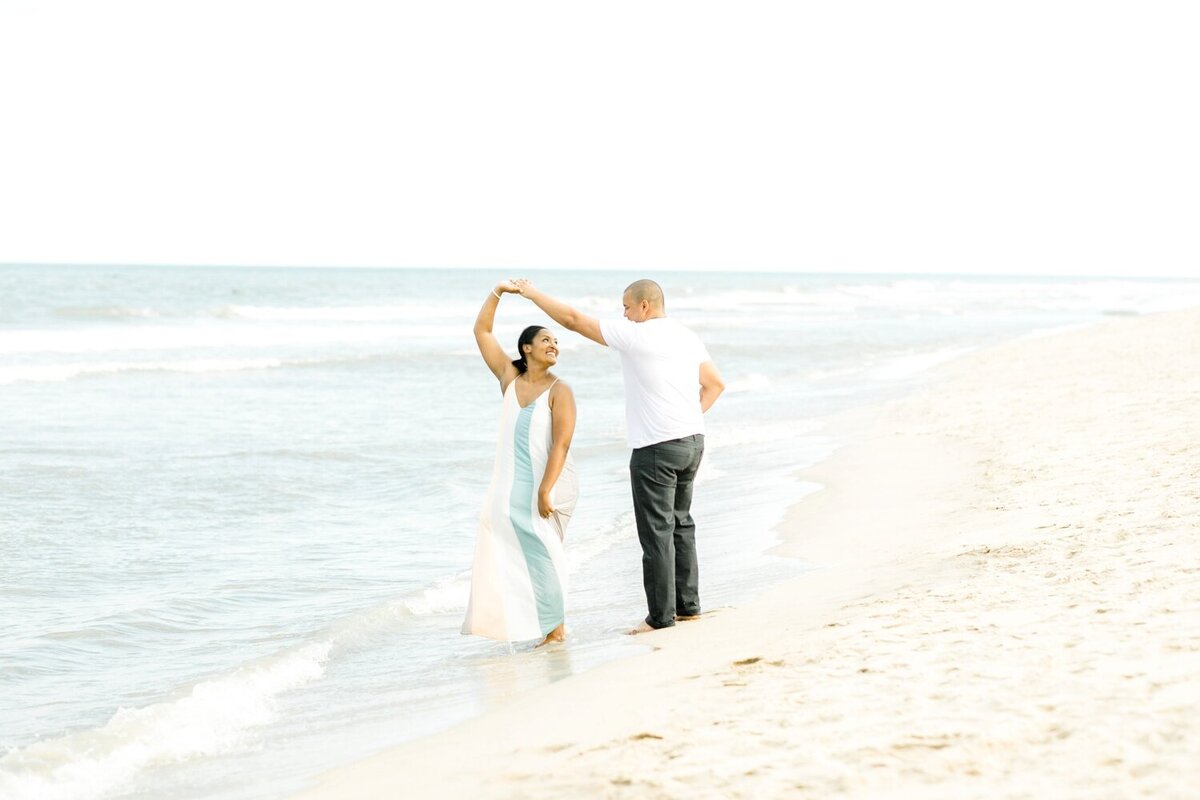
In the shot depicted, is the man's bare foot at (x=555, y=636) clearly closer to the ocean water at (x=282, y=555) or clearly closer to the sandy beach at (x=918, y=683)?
the ocean water at (x=282, y=555)

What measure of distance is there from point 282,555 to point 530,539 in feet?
Result: 10.2

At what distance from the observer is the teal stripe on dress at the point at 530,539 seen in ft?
18.9

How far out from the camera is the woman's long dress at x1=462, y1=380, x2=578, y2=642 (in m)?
5.77

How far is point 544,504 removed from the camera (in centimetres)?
575

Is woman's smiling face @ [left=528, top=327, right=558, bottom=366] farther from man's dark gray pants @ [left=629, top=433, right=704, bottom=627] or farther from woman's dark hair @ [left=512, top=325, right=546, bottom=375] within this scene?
man's dark gray pants @ [left=629, top=433, right=704, bottom=627]

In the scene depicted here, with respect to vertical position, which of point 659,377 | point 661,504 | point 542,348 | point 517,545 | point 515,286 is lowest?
point 517,545

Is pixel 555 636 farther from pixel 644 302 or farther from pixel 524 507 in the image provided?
pixel 644 302

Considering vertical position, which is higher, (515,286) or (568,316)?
(515,286)

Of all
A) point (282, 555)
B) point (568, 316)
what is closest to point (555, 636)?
point (568, 316)

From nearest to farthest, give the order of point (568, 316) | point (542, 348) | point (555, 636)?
point (568, 316), point (542, 348), point (555, 636)

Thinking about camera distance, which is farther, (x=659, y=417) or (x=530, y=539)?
(x=530, y=539)

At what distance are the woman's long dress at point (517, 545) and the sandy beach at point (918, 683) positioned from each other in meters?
0.59

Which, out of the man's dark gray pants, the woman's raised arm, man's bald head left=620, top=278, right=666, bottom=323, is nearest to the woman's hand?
the man's dark gray pants

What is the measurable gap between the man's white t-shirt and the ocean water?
996mm
